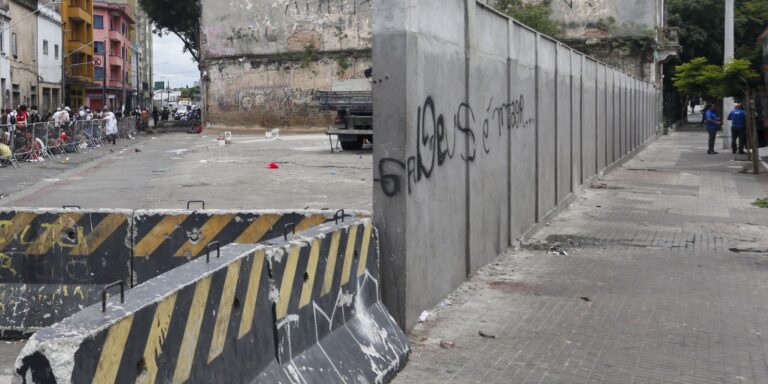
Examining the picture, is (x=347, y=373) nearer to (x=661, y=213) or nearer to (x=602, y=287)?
(x=602, y=287)

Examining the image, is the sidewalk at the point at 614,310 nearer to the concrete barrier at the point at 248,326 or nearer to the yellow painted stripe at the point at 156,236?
the concrete barrier at the point at 248,326

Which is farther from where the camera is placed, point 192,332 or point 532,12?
point 532,12

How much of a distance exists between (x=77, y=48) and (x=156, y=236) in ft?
208

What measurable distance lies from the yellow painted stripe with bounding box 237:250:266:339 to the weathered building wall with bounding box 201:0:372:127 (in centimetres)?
4052

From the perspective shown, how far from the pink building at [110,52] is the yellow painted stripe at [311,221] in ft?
233

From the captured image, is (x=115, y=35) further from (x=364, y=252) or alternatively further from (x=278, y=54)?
(x=364, y=252)

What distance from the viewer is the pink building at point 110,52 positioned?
76562 millimetres

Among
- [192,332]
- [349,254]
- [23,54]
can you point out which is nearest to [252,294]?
[192,332]

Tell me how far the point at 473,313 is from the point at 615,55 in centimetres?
3793

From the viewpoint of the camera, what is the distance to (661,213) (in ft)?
49.3

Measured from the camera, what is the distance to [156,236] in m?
6.91

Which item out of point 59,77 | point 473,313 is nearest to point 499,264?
point 473,313

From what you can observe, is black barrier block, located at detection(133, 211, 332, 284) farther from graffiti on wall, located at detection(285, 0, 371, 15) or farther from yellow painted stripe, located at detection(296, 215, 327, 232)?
graffiti on wall, located at detection(285, 0, 371, 15)

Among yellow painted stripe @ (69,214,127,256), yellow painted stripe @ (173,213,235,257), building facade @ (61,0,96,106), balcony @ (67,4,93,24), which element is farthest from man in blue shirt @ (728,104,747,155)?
balcony @ (67,4,93,24)
